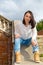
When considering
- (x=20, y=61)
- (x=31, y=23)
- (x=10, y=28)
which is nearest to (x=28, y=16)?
(x=31, y=23)

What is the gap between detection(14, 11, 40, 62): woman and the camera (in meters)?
8.14

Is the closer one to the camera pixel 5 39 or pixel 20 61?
pixel 20 61

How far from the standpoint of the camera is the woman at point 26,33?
26.7ft

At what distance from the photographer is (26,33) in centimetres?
836

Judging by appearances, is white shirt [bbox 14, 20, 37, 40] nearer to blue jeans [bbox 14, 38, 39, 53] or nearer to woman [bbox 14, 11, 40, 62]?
woman [bbox 14, 11, 40, 62]

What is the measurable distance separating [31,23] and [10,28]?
0.86 metres

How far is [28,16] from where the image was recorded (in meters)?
8.29

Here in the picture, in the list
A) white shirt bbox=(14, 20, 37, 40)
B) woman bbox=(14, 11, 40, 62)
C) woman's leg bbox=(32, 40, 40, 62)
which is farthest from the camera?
white shirt bbox=(14, 20, 37, 40)

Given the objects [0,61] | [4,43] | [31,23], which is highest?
[31,23]

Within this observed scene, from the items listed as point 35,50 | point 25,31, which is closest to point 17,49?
point 35,50

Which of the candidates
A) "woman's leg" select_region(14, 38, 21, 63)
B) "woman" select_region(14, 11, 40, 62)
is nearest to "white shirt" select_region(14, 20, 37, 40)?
"woman" select_region(14, 11, 40, 62)

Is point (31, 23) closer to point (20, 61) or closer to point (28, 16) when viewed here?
point (28, 16)

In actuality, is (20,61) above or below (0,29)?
below

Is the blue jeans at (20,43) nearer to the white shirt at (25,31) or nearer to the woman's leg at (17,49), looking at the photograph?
the woman's leg at (17,49)
